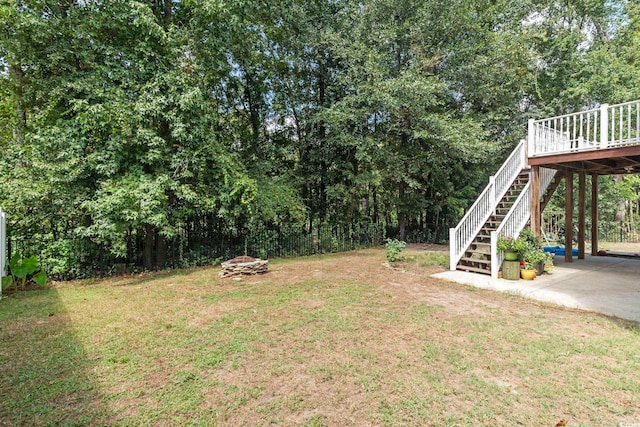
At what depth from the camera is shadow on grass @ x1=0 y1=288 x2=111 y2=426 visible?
2.28 meters

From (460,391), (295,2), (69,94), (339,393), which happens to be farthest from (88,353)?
(295,2)

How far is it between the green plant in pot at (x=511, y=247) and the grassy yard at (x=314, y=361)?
1.57 meters

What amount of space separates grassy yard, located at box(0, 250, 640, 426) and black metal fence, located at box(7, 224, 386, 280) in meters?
1.49

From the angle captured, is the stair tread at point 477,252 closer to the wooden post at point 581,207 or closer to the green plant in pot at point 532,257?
the green plant in pot at point 532,257

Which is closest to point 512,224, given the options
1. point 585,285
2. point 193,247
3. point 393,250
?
point 585,285

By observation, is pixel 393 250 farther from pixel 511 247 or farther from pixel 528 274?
pixel 528 274

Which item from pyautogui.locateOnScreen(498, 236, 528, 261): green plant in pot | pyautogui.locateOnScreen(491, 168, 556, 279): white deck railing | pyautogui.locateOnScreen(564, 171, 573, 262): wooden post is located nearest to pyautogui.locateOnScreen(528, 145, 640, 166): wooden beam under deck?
pyautogui.locateOnScreen(491, 168, 556, 279): white deck railing

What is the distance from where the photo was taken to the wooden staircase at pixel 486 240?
23.5 feet

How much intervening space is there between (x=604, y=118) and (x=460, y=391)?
6454 mm

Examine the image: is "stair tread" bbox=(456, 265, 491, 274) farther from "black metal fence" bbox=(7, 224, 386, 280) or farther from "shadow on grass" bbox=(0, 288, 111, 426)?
"shadow on grass" bbox=(0, 288, 111, 426)

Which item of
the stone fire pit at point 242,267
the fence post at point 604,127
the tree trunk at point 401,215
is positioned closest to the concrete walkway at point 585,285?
the fence post at point 604,127

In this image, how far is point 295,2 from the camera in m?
10.5

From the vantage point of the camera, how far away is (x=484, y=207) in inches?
308

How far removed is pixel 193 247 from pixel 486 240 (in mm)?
Answer: 7577
